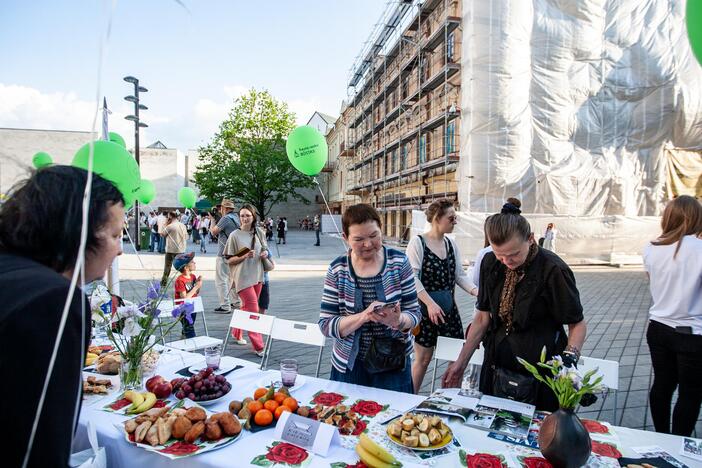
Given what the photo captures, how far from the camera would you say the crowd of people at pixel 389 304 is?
845 millimetres

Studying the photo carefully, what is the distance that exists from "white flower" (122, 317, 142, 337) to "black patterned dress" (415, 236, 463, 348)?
6.84ft

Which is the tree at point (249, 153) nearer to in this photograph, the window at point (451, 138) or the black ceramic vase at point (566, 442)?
the window at point (451, 138)

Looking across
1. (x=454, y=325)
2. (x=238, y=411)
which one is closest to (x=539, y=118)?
(x=454, y=325)

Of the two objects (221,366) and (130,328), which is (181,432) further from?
(221,366)

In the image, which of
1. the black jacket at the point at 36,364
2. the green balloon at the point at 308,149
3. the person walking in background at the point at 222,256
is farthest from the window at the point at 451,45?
the black jacket at the point at 36,364

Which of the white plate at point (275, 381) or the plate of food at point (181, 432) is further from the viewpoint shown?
the white plate at point (275, 381)

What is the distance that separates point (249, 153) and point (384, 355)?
2739 centimetres

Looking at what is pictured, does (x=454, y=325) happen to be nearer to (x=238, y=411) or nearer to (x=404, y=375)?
(x=404, y=375)

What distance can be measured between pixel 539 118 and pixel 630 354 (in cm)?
994

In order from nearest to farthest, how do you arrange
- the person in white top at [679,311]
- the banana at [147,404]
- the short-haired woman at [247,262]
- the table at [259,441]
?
the table at [259,441]
the banana at [147,404]
the person in white top at [679,311]
the short-haired woman at [247,262]

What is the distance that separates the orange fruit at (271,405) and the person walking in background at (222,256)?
398 cm

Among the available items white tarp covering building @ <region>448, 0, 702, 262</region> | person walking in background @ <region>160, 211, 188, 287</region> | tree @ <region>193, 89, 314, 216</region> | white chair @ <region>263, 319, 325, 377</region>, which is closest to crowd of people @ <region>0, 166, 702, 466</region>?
white chair @ <region>263, 319, 325, 377</region>

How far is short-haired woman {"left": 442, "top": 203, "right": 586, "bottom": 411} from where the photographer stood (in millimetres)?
2148

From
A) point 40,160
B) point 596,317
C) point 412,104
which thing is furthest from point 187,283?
point 412,104
